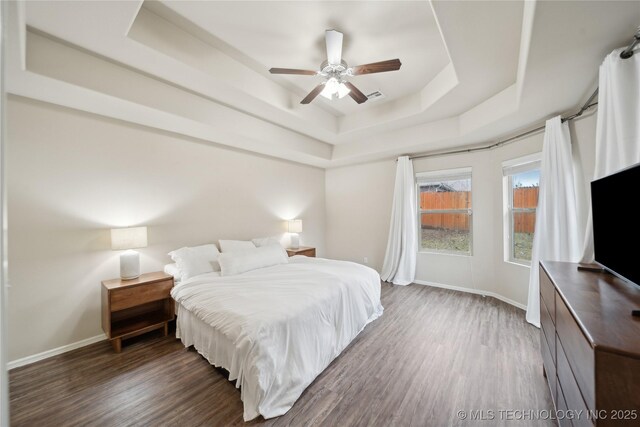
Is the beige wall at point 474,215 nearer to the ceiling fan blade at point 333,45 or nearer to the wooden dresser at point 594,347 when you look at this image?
the wooden dresser at point 594,347

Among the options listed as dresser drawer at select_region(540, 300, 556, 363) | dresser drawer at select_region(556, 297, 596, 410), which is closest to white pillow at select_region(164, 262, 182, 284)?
dresser drawer at select_region(556, 297, 596, 410)

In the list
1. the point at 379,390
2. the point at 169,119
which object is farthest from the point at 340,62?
the point at 379,390

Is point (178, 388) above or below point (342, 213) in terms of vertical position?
Result: below

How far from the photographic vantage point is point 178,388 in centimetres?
180

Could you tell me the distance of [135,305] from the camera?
2348 mm

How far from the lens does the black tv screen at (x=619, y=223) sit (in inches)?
45.0

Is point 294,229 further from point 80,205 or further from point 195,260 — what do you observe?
point 80,205

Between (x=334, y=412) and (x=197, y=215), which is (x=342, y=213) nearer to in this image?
(x=197, y=215)

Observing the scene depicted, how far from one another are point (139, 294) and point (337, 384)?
2.11 metres

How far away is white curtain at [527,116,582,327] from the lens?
2365 mm

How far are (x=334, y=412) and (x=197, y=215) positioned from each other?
9.40 ft

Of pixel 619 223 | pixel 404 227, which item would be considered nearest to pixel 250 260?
pixel 404 227

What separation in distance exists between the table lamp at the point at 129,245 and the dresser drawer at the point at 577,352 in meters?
3.33

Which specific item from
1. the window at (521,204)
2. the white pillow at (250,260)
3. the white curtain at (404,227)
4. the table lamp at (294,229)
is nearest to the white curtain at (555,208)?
the window at (521,204)
